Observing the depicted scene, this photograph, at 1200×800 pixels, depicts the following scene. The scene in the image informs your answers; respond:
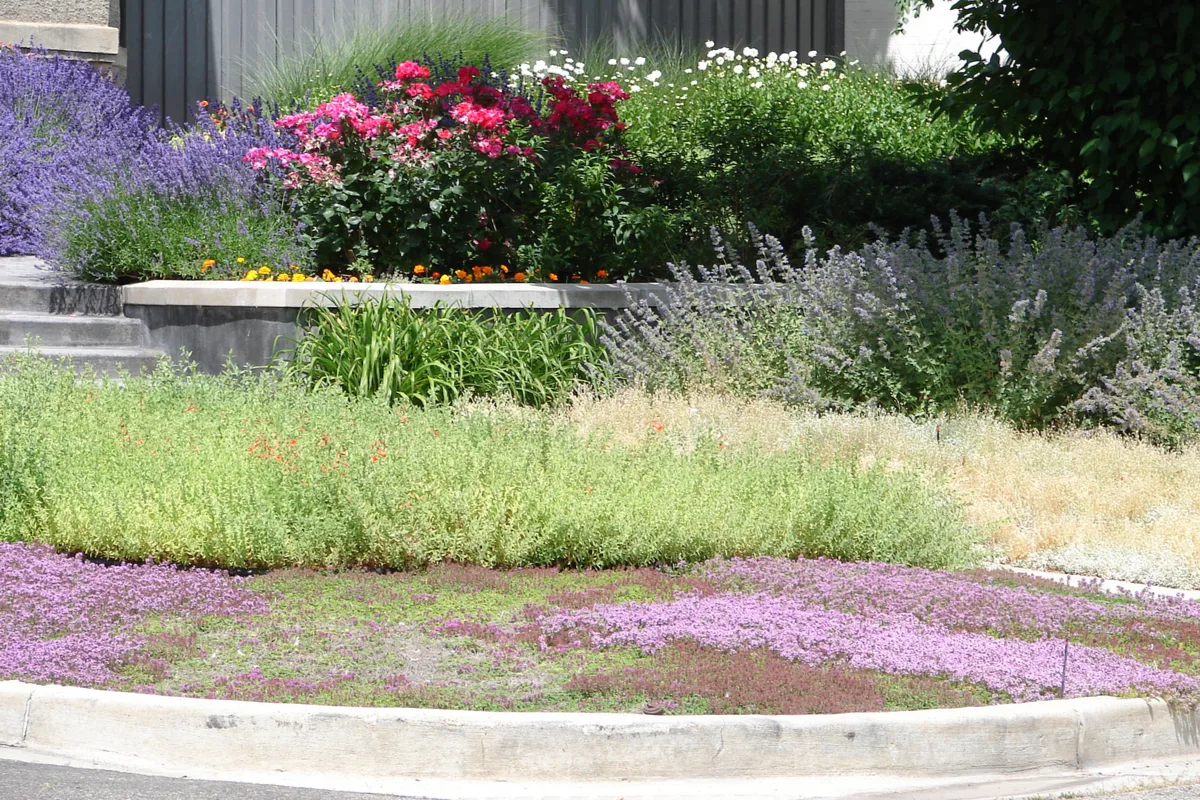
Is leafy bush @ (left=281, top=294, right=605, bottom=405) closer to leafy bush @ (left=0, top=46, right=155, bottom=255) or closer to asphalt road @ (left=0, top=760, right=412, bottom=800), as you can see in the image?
leafy bush @ (left=0, top=46, right=155, bottom=255)

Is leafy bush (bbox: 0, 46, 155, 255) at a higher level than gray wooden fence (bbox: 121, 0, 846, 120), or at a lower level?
lower

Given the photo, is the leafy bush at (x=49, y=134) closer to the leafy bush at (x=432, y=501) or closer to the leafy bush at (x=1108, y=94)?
the leafy bush at (x=432, y=501)

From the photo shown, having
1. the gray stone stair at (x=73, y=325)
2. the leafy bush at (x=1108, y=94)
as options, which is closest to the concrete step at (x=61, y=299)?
the gray stone stair at (x=73, y=325)

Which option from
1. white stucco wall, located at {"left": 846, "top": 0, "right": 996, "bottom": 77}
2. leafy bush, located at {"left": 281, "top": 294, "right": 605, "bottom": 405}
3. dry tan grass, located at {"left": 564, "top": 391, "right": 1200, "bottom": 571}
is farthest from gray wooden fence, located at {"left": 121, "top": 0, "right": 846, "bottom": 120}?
dry tan grass, located at {"left": 564, "top": 391, "right": 1200, "bottom": 571}

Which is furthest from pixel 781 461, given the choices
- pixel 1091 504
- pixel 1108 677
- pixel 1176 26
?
pixel 1176 26

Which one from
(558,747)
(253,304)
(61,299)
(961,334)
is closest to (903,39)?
(961,334)

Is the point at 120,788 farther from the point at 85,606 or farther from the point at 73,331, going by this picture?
the point at 73,331

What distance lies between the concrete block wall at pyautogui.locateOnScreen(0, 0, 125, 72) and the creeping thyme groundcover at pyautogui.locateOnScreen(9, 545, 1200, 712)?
8.09 metres

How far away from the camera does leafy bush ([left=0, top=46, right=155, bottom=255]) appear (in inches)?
425

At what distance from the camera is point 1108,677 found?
4488mm

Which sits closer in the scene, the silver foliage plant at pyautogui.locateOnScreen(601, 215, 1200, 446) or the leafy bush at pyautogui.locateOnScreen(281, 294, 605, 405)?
the silver foliage plant at pyautogui.locateOnScreen(601, 215, 1200, 446)

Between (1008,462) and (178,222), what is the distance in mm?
5507

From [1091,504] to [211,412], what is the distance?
410 centimetres

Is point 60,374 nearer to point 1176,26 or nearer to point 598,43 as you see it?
point 1176,26
